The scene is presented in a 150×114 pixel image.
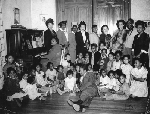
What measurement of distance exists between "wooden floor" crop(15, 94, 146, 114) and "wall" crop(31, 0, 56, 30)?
384 cm

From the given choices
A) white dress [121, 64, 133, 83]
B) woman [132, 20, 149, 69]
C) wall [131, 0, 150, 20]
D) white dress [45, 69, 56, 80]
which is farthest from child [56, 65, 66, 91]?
wall [131, 0, 150, 20]

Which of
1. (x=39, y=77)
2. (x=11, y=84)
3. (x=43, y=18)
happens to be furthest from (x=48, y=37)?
(x=43, y=18)

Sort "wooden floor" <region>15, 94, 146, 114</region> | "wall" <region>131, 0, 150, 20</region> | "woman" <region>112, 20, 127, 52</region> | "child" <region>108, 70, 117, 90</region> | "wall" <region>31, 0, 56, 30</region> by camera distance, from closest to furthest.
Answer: "wooden floor" <region>15, 94, 146, 114</region>, "child" <region>108, 70, 117, 90</region>, "woman" <region>112, 20, 127, 52</region>, "wall" <region>131, 0, 150, 20</region>, "wall" <region>31, 0, 56, 30</region>

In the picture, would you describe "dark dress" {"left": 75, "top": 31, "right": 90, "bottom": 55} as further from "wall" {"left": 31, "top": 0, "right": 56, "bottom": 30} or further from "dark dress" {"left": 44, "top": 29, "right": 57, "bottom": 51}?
"wall" {"left": 31, "top": 0, "right": 56, "bottom": 30}

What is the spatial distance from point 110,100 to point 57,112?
114 cm

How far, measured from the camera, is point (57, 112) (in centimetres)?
296

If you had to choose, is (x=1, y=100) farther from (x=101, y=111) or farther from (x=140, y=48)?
(x=140, y=48)

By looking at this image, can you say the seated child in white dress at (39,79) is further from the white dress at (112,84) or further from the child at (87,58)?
the white dress at (112,84)

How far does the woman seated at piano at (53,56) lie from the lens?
15.5 ft

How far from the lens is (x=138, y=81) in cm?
380

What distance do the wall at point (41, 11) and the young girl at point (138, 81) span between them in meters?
3.89

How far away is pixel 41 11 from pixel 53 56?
8.93 feet

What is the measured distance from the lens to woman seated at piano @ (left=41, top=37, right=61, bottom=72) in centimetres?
473

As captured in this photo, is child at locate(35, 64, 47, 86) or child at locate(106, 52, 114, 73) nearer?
child at locate(35, 64, 47, 86)
